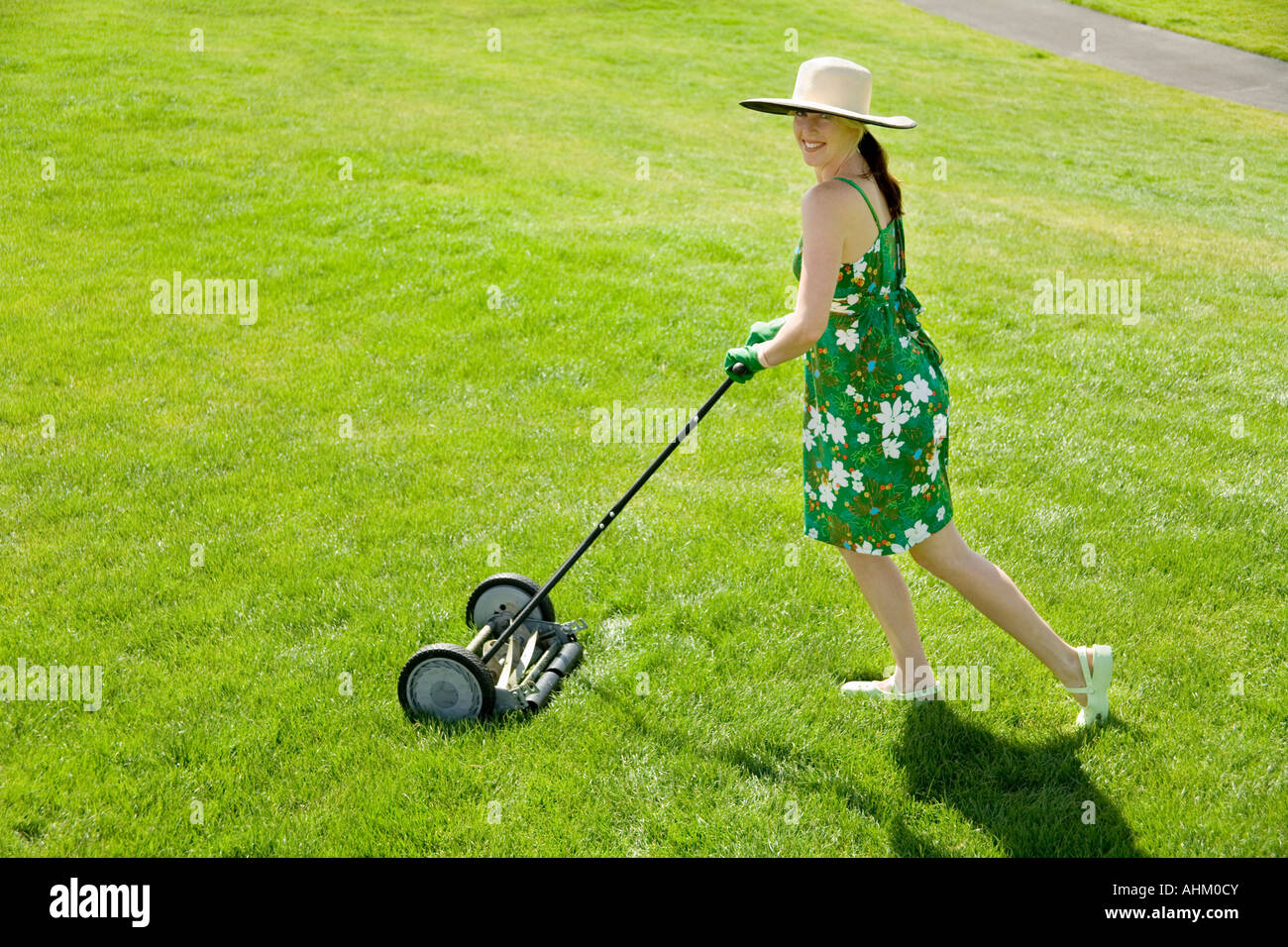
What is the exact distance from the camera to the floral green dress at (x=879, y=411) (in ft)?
12.5

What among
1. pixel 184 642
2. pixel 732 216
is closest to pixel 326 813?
pixel 184 642

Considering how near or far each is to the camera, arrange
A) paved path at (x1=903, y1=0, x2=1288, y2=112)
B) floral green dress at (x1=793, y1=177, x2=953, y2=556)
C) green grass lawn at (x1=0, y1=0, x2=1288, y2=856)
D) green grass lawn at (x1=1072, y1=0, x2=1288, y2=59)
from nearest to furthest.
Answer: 1. floral green dress at (x1=793, y1=177, x2=953, y2=556)
2. green grass lawn at (x1=0, y1=0, x2=1288, y2=856)
3. paved path at (x1=903, y1=0, x2=1288, y2=112)
4. green grass lawn at (x1=1072, y1=0, x2=1288, y2=59)

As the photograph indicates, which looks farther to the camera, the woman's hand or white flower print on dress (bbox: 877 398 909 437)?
white flower print on dress (bbox: 877 398 909 437)

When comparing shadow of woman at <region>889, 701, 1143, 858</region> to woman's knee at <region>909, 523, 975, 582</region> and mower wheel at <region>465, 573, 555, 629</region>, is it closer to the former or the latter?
woman's knee at <region>909, 523, 975, 582</region>

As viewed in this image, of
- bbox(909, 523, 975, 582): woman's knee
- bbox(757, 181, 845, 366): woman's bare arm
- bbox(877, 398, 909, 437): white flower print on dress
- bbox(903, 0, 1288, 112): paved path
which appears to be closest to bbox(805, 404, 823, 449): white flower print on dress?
bbox(877, 398, 909, 437): white flower print on dress

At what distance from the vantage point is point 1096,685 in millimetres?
4203

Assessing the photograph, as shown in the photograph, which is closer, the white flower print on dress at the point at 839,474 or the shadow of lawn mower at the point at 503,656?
the white flower print on dress at the point at 839,474

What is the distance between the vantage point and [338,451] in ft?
21.5

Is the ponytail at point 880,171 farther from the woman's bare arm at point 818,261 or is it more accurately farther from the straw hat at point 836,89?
the woman's bare arm at point 818,261

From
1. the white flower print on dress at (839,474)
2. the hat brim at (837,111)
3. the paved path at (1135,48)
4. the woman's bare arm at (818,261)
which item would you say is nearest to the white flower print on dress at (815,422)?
the white flower print on dress at (839,474)

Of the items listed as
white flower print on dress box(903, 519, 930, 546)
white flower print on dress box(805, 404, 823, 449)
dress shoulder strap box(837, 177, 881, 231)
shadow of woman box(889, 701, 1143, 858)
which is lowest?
shadow of woman box(889, 701, 1143, 858)

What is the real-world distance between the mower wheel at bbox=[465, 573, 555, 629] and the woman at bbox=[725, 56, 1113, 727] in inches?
48.5

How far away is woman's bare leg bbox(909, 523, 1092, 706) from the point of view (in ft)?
13.2
